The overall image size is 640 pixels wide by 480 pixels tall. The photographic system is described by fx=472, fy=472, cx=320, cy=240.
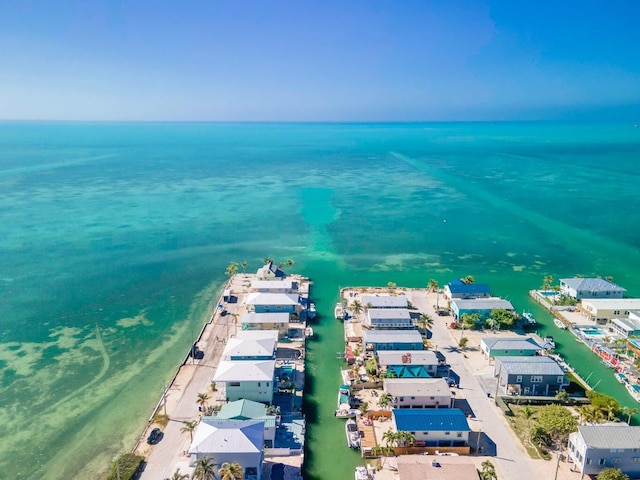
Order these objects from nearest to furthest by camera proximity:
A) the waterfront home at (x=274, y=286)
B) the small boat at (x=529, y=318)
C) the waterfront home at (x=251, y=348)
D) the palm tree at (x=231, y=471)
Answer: the palm tree at (x=231, y=471), the waterfront home at (x=251, y=348), the small boat at (x=529, y=318), the waterfront home at (x=274, y=286)

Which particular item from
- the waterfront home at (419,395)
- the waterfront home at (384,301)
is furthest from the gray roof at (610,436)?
the waterfront home at (384,301)

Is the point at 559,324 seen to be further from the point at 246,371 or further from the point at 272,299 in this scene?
the point at 246,371

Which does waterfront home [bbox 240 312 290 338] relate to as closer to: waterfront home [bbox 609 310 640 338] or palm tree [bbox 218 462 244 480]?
palm tree [bbox 218 462 244 480]

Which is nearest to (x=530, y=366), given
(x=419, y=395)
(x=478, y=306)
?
(x=419, y=395)

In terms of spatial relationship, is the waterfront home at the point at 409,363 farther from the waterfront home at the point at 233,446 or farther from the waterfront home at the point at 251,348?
the waterfront home at the point at 233,446

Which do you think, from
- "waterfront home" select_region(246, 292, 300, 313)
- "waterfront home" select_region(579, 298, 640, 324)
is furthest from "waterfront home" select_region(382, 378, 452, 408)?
"waterfront home" select_region(579, 298, 640, 324)
